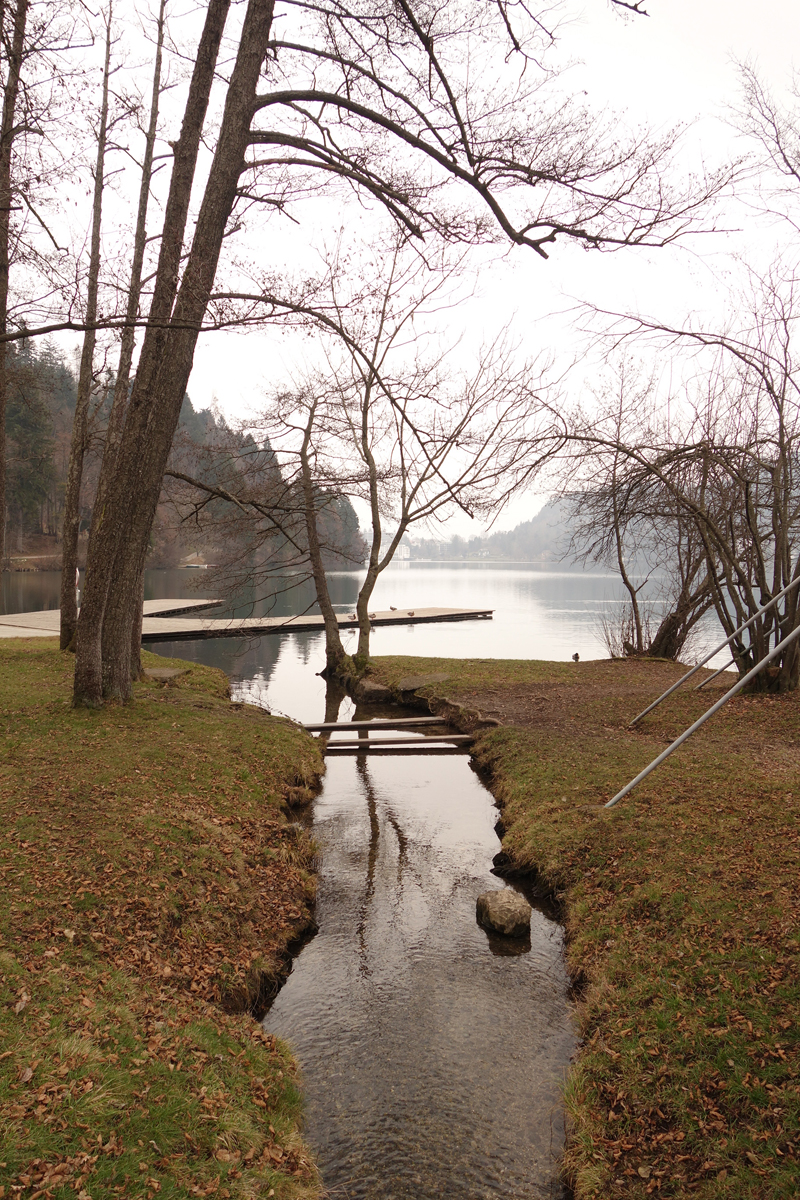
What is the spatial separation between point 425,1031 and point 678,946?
177cm

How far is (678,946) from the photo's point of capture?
15.6 ft

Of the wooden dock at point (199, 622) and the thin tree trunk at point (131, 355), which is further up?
the thin tree trunk at point (131, 355)

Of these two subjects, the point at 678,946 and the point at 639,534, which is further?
the point at 639,534

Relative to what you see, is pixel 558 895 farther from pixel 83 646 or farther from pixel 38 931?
pixel 83 646

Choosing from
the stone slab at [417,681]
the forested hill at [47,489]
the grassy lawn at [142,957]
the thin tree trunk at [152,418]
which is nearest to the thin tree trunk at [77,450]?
the thin tree trunk at [152,418]

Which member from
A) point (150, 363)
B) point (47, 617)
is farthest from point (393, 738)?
point (47, 617)

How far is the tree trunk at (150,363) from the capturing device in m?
7.91

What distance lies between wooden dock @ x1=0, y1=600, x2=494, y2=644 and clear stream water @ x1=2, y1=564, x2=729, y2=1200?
37.2 ft

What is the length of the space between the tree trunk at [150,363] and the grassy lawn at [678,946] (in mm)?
5405

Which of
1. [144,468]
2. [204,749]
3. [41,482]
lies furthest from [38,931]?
[41,482]

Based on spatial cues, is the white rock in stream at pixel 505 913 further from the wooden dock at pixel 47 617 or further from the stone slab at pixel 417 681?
the wooden dock at pixel 47 617

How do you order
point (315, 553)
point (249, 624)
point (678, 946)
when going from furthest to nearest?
1. point (249, 624)
2. point (315, 553)
3. point (678, 946)

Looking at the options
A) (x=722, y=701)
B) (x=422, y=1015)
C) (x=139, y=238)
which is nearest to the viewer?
(x=422, y=1015)

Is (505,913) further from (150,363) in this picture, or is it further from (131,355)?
(131,355)
